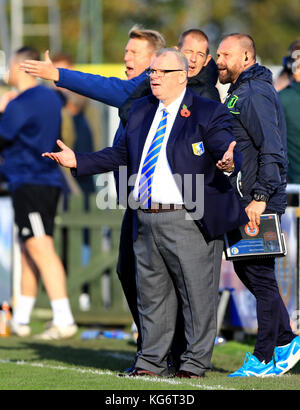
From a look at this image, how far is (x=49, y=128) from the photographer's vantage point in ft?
36.2

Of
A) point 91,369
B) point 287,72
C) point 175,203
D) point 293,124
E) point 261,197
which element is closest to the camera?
point 175,203

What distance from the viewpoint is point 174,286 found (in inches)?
297

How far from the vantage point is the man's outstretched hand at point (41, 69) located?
25.2ft

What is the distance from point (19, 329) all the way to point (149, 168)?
4.28 meters

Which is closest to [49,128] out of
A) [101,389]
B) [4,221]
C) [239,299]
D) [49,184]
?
[49,184]

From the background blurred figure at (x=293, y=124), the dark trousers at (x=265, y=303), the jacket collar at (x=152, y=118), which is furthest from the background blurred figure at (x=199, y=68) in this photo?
the background blurred figure at (x=293, y=124)

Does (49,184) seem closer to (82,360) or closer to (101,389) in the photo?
(82,360)

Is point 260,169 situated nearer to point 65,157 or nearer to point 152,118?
point 152,118

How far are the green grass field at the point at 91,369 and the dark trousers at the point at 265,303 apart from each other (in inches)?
9.7

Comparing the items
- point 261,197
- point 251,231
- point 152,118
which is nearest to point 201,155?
point 152,118

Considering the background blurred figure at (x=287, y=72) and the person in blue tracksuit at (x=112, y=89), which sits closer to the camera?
the person in blue tracksuit at (x=112, y=89)

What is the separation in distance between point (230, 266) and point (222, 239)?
9.83 feet

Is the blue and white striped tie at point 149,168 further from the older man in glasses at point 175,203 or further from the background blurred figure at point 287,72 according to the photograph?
the background blurred figure at point 287,72

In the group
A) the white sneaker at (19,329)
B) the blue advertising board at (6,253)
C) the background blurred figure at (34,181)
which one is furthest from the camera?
the blue advertising board at (6,253)
